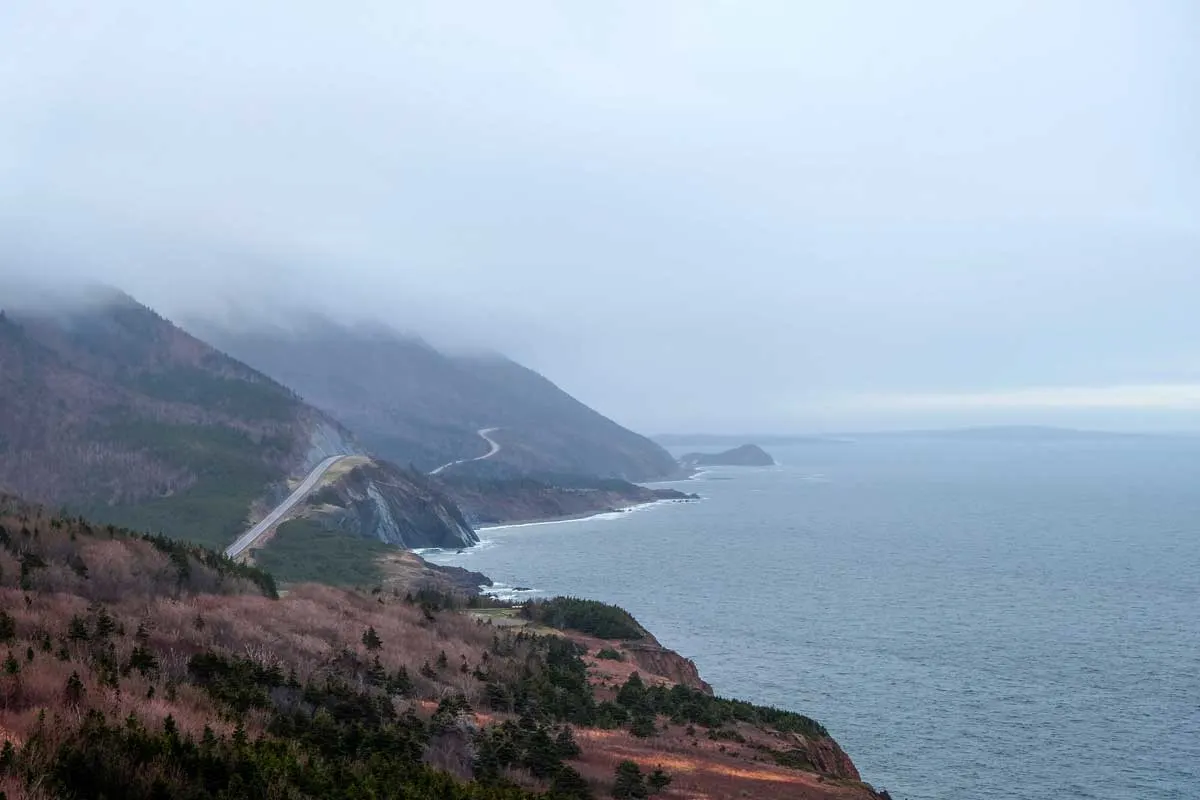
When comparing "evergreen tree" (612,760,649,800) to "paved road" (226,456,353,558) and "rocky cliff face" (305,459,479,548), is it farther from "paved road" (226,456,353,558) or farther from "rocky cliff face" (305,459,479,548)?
"rocky cliff face" (305,459,479,548)

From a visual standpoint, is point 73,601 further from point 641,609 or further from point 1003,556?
point 1003,556

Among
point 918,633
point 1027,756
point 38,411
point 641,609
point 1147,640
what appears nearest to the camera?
point 1027,756

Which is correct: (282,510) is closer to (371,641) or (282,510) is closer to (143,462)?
(143,462)

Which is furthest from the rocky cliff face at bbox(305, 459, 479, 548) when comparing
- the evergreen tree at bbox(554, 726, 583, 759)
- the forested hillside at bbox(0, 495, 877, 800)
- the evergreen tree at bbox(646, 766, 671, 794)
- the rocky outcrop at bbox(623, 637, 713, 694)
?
the evergreen tree at bbox(646, 766, 671, 794)

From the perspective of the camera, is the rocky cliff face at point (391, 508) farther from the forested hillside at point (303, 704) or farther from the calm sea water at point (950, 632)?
the forested hillside at point (303, 704)

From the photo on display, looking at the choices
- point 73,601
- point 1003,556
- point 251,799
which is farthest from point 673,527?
point 251,799

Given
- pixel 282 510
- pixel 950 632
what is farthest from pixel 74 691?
pixel 282 510
